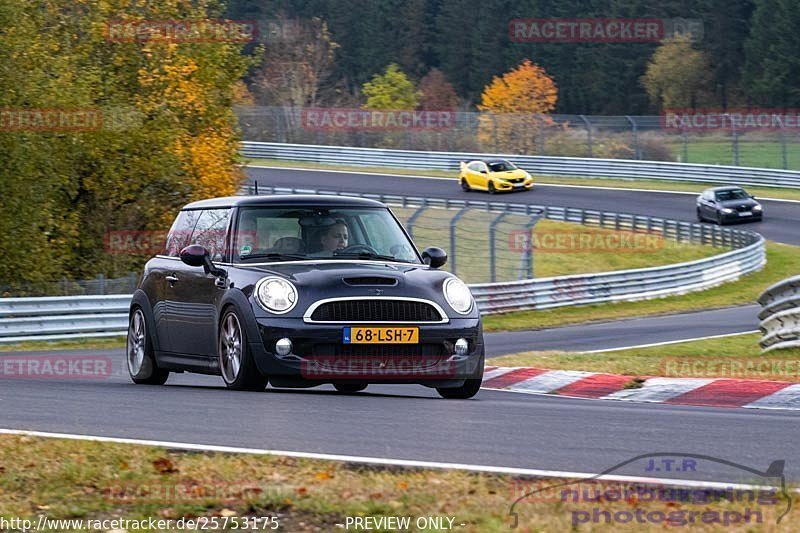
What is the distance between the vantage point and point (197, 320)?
10844mm

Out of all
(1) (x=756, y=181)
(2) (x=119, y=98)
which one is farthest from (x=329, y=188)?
(2) (x=119, y=98)

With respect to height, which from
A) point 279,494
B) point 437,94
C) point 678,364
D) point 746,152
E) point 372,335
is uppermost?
point 279,494

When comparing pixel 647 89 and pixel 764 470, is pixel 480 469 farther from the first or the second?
pixel 647 89

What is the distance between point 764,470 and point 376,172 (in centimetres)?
5493

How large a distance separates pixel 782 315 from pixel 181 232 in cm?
758

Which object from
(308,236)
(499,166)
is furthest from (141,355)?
(499,166)

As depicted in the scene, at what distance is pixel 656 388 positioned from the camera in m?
11.6

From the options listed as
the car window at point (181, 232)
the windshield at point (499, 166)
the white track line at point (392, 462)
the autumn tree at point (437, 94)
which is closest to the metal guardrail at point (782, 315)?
the car window at point (181, 232)

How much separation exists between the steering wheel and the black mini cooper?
0.4 inches

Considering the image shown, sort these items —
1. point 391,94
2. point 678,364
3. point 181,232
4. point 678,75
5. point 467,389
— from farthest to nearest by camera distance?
point 678,75 → point 391,94 → point 678,364 → point 181,232 → point 467,389

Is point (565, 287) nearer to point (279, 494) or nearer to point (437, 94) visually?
point (279, 494)

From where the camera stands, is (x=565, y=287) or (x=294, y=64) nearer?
(x=565, y=287)

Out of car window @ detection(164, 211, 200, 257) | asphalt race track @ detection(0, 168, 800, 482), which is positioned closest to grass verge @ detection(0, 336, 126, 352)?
asphalt race track @ detection(0, 168, 800, 482)

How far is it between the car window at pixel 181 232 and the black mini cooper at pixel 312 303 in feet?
0.09
